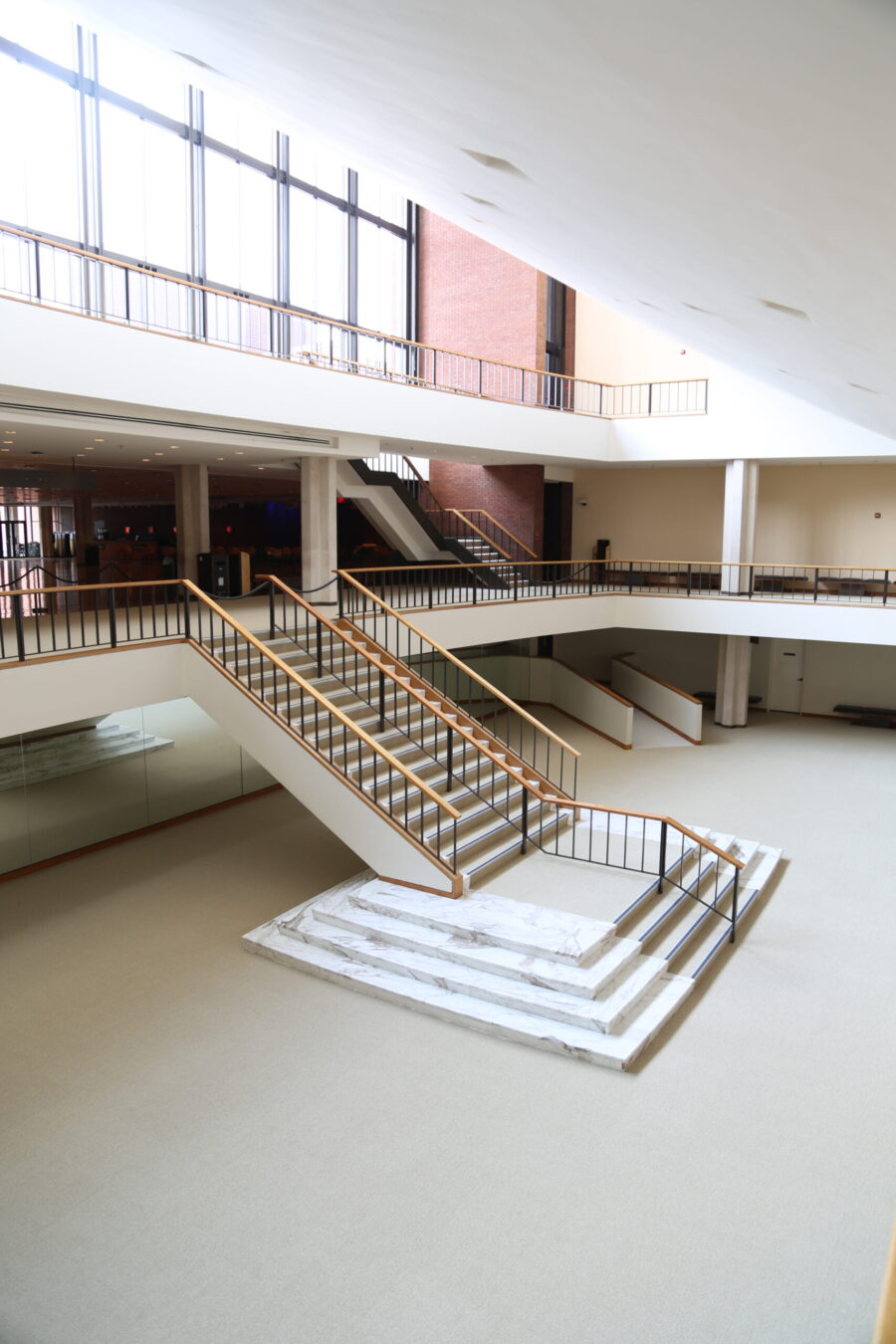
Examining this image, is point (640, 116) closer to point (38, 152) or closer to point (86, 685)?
point (86, 685)

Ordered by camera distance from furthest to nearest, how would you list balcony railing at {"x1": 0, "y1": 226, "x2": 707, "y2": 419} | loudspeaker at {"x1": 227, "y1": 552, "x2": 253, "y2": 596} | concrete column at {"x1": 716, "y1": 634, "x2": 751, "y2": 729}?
concrete column at {"x1": 716, "y1": 634, "x2": 751, "y2": 729}
loudspeaker at {"x1": 227, "y1": 552, "x2": 253, "y2": 596}
balcony railing at {"x1": 0, "y1": 226, "x2": 707, "y2": 419}

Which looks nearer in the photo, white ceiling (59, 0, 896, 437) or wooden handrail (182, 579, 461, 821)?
white ceiling (59, 0, 896, 437)

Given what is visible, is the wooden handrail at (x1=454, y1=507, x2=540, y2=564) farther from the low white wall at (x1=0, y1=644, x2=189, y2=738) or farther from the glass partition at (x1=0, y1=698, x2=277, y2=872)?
the low white wall at (x1=0, y1=644, x2=189, y2=738)

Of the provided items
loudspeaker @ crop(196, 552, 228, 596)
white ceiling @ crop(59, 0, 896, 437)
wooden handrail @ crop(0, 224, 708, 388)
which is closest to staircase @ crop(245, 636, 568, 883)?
loudspeaker @ crop(196, 552, 228, 596)

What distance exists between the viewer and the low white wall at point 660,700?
63.6ft

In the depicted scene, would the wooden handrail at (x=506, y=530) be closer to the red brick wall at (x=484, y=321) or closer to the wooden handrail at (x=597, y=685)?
the red brick wall at (x=484, y=321)

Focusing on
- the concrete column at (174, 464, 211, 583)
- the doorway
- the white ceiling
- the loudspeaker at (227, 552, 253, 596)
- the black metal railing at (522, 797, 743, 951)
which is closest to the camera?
the white ceiling

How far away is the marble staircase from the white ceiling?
18.7 ft

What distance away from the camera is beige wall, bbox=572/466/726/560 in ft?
75.0

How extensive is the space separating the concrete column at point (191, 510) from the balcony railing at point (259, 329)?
263 centimetres

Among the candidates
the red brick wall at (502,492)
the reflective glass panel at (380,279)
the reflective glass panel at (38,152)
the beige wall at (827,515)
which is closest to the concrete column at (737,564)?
the beige wall at (827,515)

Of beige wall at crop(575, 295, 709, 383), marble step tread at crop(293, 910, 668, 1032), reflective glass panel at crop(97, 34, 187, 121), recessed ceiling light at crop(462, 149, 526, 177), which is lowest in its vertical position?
marble step tread at crop(293, 910, 668, 1032)

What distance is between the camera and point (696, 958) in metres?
9.55

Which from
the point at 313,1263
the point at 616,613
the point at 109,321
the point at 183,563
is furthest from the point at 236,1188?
the point at 616,613
